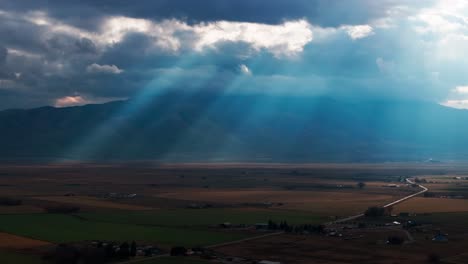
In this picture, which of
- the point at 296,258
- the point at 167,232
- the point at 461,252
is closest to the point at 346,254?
the point at 296,258

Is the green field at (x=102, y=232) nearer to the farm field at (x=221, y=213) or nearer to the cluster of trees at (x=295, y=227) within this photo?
the farm field at (x=221, y=213)

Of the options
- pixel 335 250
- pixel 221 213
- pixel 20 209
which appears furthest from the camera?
pixel 20 209

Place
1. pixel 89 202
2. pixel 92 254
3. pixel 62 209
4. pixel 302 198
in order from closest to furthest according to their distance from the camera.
Result: pixel 92 254, pixel 62 209, pixel 89 202, pixel 302 198

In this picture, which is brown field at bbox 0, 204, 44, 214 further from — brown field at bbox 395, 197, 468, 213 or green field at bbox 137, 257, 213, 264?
brown field at bbox 395, 197, 468, 213

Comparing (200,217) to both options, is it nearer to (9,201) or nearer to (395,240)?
(395,240)

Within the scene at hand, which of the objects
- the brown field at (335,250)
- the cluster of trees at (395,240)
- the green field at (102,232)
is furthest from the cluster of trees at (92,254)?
the cluster of trees at (395,240)

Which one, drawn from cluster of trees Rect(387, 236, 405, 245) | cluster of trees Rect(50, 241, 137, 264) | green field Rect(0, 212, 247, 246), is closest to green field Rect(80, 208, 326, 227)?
green field Rect(0, 212, 247, 246)

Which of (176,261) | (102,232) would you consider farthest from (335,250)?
(102,232)
